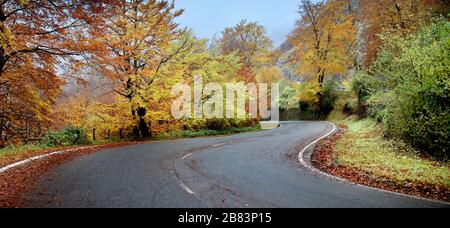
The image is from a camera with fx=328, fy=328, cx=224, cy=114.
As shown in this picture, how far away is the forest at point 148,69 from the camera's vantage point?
38.2ft

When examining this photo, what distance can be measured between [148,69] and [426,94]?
13.9m

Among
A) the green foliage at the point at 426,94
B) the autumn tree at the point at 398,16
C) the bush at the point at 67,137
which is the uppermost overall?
the autumn tree at the point at 398,16

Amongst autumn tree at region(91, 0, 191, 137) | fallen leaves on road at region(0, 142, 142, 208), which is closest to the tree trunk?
autumn tree at region(91, 0, 191, 137)

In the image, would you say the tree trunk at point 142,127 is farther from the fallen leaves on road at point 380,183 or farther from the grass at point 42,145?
the fallen leaves on road at point 380,183

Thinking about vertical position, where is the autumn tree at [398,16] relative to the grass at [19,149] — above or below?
above

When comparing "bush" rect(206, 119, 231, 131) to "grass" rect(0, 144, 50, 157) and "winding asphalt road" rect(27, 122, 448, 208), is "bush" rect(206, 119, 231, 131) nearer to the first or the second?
"grass" rect(0, 144, 50, 157)

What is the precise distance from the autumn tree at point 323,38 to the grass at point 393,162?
22.5 metres

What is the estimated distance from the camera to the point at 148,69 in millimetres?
19078

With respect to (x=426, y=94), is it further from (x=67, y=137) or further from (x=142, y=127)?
(x=67, y=137)

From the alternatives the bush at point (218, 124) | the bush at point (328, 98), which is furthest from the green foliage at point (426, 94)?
the bush at point (328, 98)

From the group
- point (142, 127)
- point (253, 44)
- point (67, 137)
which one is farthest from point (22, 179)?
point (253, 44)

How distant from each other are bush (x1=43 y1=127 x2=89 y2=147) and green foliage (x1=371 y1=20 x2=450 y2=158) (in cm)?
1564

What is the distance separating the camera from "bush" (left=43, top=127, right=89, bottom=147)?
1647 centimetres

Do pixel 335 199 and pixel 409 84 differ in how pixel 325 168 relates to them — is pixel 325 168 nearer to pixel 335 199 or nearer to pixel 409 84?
pixel 335 199
